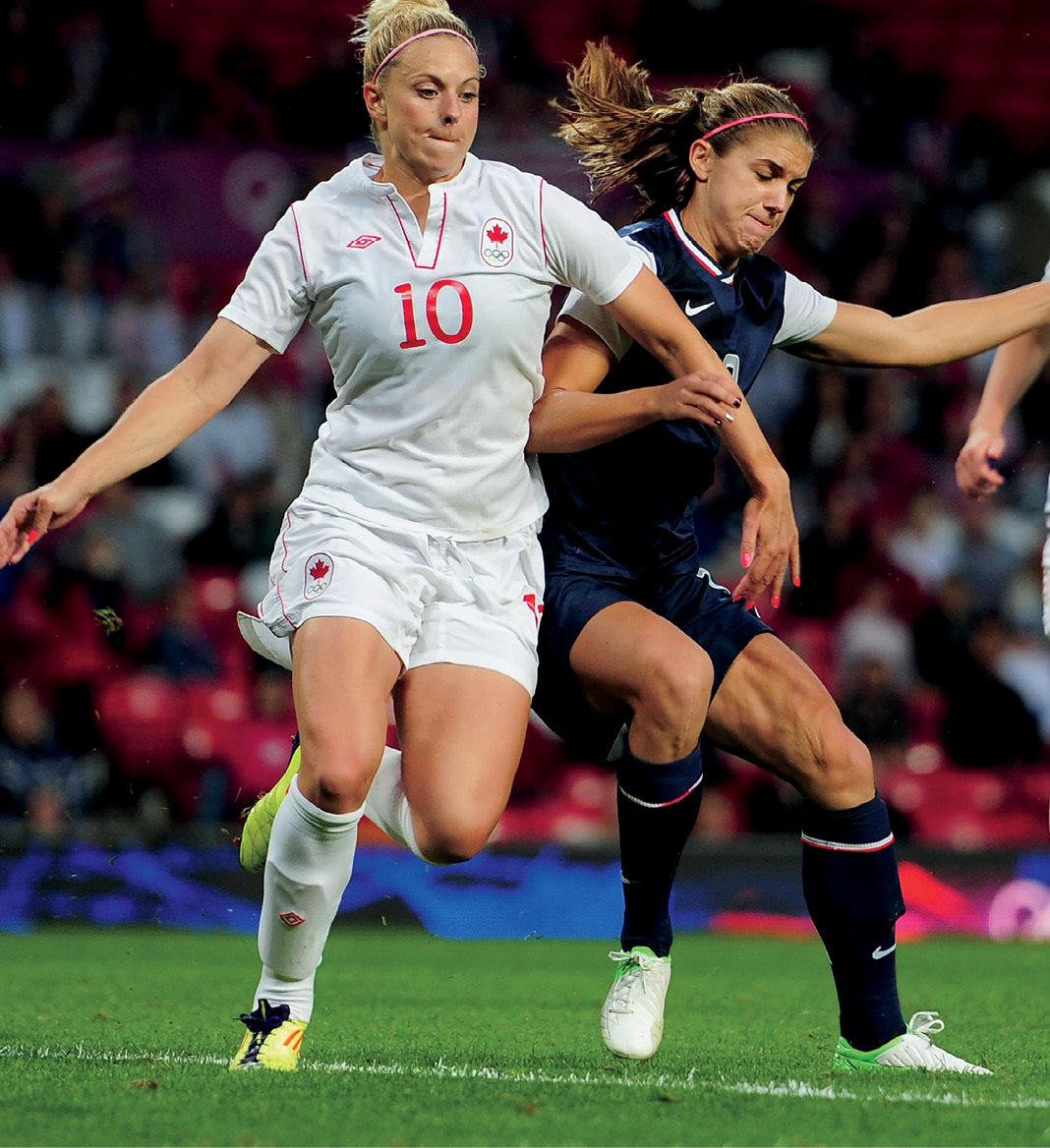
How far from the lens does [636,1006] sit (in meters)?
4.49

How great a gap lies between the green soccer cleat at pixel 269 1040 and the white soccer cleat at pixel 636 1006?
0.73 meters

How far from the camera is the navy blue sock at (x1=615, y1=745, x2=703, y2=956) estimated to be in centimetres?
461

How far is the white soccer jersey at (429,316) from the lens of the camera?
173 inches

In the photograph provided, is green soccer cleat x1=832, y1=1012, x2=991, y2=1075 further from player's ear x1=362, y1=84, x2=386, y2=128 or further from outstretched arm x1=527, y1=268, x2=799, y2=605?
player's ear x1=362, y1=84, x2=386, y2=128

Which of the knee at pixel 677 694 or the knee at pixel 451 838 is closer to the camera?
the knee at pixel 451 838

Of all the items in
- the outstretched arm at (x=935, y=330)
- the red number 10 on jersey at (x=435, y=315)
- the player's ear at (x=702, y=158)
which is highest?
the player's ear at (x=702, y=158)

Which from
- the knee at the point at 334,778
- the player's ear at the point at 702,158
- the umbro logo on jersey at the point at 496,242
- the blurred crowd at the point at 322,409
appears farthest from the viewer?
the blurred crowd at the point at 322,409

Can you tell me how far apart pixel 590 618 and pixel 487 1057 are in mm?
1018

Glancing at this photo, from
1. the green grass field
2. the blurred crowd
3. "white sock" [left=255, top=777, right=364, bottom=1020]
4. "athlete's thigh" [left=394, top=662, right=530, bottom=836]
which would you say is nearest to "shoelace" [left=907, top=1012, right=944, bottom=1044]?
the green grass field

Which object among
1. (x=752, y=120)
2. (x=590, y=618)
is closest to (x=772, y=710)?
(x=590, y=618)

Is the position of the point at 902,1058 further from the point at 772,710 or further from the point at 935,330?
the point at 935,330

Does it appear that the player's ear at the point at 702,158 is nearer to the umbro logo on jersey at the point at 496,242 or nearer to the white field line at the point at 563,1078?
the umbro logo on jersey at the point at 496,242

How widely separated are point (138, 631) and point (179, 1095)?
19.7 feet

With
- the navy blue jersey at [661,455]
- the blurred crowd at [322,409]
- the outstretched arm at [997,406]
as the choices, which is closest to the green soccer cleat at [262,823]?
the navy blue jersey at [661,455]
